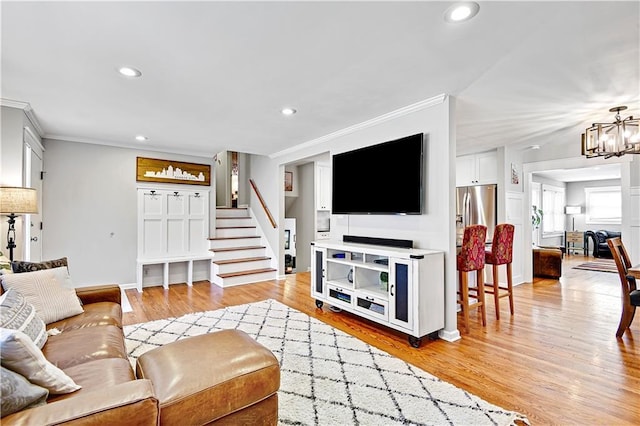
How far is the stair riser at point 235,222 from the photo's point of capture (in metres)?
6.38

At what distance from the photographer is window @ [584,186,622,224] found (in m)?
9.30

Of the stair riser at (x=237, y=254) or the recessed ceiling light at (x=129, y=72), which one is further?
the stair riser at (x=237, y=254)

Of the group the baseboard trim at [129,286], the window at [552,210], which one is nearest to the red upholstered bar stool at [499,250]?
the baseboard trim at [129,286]

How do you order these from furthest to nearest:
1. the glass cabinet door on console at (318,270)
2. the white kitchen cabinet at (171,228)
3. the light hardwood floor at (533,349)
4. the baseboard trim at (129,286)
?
the white kitchen cabinet at (171,228)
the baseboard trim at (129,286)
the glass cabinet door on console at (318,270)
the light hardwood floor at (533,349)

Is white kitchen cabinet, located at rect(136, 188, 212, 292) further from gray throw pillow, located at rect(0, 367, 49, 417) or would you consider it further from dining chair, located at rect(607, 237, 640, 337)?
dining chair, located at rect(607, 237, 640, 337)

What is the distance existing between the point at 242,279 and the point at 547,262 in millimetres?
5602

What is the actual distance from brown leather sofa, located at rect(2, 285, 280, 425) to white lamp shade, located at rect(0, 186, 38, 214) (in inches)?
50.1

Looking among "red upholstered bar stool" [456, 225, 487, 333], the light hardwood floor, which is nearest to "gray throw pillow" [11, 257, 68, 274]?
the light hardwood floor

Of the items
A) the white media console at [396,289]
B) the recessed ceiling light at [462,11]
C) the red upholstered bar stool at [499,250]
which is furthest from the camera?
the red upholstered bar stool at [499,250]

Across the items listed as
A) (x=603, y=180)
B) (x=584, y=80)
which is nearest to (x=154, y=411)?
(x=584, y=80)

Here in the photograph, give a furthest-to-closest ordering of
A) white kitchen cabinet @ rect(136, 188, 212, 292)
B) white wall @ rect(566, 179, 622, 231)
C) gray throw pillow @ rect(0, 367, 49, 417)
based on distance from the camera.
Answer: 1. white wall @ rect(566, 179, 622, 231)
2. white kitchen cabinet @ rect(136, 188, 212, 292)
3. gray throw pillow @ rect(0, 367, 49, 417)

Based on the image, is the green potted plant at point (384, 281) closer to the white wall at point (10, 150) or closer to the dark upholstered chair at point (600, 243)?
the white wall at point (10, 150)

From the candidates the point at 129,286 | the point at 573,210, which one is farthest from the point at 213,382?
the point at 573,210

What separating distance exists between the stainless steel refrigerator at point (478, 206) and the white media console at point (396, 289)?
2.47 m
